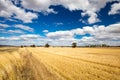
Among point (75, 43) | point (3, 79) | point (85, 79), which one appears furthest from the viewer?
point (75, 43)

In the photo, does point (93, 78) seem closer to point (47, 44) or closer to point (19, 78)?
point (19, 78)

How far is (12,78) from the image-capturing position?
1090 cm

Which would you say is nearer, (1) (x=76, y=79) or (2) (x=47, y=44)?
(1) (x=76, y=79)

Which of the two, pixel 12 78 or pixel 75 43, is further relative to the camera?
pixel 75 43

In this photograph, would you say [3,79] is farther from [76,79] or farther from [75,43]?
[75,43]

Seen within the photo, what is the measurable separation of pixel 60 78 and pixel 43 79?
4.99 ft

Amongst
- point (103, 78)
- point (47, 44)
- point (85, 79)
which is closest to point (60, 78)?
point (85, 79)

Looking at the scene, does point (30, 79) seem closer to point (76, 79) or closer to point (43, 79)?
point (43, 79)

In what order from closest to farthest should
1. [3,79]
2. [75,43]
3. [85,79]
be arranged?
[3,79], [85,79], [75,43]

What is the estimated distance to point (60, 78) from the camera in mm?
11516

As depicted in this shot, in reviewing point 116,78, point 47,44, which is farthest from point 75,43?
point 116,78

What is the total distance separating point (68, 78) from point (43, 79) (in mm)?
2247

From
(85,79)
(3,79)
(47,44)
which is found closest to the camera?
(3,79)

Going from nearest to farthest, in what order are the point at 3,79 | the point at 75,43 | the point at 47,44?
the point at 3,79
the point at 75,43
the point at 47,44
